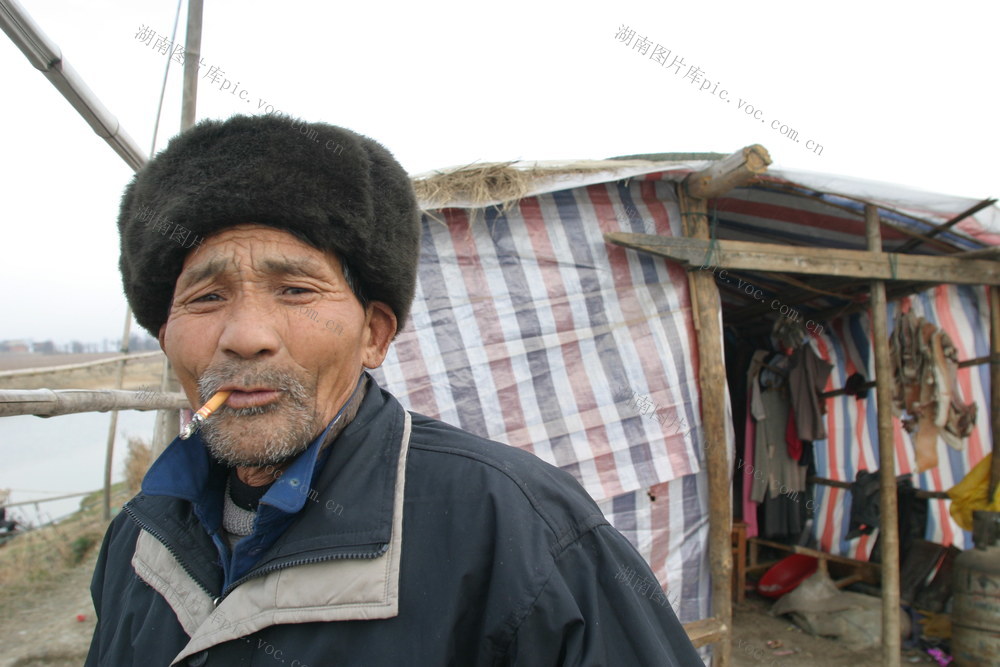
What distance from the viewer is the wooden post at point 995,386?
4.48 meters

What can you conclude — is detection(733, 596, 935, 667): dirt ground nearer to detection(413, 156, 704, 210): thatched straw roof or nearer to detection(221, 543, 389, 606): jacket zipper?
detection(413, 156, 704, 210): thatched straw roof

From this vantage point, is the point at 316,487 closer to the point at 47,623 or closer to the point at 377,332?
the point at 377,332

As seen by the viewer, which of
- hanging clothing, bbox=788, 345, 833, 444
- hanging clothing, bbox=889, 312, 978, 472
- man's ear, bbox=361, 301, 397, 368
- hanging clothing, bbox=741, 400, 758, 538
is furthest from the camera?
hanging clothing, bbox=741, 400, 758, 538

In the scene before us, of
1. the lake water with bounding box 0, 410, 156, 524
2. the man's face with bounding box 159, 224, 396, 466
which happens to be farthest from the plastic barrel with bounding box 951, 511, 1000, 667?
the lake water with bounding box 0, 410, 156, 524

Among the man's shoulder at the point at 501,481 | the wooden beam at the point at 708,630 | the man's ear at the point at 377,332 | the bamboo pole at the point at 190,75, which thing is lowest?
the wooden beam at the point at 708,630

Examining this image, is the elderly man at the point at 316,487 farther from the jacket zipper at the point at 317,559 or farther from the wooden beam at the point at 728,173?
the wooden beam at the point at 728,173

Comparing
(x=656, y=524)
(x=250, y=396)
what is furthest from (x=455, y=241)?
(x=250, y=396)

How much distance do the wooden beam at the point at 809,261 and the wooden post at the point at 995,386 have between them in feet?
0.56

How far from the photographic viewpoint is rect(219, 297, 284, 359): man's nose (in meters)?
1.18

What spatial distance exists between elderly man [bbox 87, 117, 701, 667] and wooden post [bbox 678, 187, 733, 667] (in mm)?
2747

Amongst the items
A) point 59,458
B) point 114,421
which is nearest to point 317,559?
point 114,421

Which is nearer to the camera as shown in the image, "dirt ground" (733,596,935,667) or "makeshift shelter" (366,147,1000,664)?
"makeshift shelter" (366,147,1000,664)

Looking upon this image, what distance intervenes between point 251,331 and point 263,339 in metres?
0.03

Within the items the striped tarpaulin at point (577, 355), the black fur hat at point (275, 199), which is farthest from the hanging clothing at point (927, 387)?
the black fur hat at point (275, 199)
